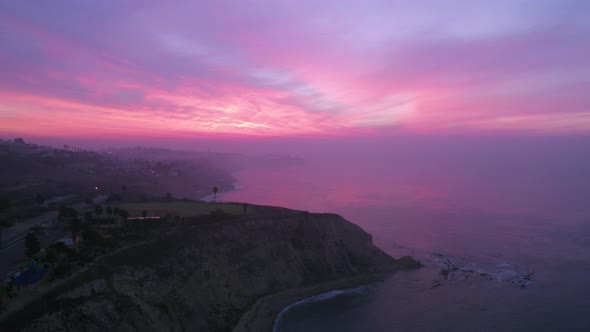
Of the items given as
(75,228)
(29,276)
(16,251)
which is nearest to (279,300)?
(75,228)

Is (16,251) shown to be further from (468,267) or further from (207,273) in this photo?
(468,267)

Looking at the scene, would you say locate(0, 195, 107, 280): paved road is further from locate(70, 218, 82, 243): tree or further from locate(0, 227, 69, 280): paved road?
locate(70, 218, 82, 243): tree

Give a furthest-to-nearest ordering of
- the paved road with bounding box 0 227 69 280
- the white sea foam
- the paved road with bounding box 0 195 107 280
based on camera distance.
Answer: the white sea foam < the paved road with bounding box 0 195 107 280 < the paved road with bounding box 0 227 69 280

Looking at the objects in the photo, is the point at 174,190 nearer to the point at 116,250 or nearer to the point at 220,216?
the point at 220,216

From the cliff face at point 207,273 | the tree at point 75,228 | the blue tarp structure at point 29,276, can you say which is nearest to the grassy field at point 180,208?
the cliff face at point 207,273

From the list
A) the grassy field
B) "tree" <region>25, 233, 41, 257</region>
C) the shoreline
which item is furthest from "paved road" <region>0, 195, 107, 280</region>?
the shoreline
